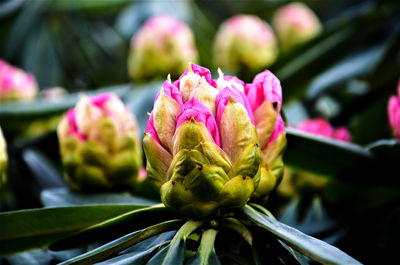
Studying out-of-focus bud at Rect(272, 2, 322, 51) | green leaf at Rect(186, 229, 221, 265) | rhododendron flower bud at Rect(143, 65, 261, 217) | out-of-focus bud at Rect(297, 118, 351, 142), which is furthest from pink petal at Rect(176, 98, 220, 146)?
out-of-focus bud at Rect(272, 2, 322, 51)

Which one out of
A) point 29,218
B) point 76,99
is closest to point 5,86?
point 76,99

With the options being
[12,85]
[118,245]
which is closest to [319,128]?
[118,245]

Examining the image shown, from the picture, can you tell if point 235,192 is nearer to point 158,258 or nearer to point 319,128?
point 158,258

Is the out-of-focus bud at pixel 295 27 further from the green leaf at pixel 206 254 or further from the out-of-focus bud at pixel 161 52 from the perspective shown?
the green leaf at pixel 206 254

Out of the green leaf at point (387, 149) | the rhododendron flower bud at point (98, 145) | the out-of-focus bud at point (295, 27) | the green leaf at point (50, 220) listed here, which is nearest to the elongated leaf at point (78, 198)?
the rhododendron flower bud at point (98, 145)

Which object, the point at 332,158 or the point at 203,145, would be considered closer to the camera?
the point at 203,145

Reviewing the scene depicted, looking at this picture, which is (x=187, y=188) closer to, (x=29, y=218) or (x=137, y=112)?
(x=29, y=218)
